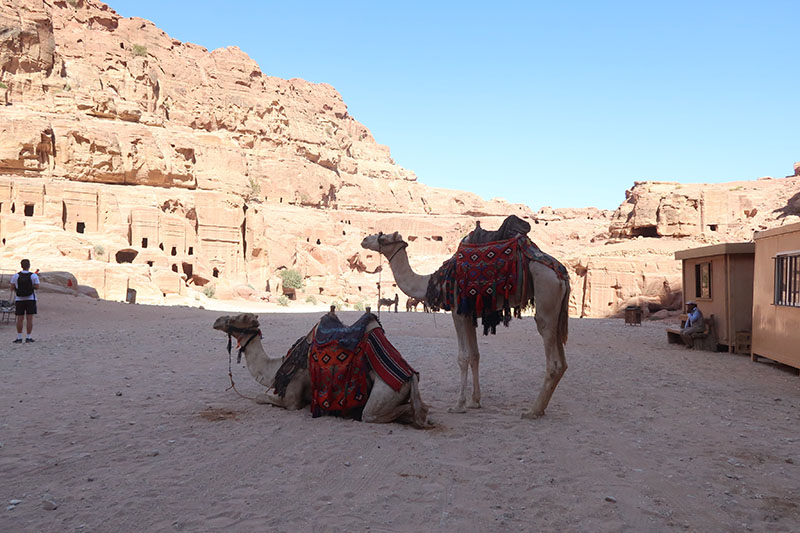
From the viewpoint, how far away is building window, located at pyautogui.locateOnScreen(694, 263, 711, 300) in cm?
1591

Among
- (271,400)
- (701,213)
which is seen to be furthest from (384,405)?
(701,213)

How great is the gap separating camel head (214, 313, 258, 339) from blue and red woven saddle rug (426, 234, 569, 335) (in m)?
2.51

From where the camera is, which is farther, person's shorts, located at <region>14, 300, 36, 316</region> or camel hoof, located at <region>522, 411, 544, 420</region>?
person's shorts, located at <region>14, 300, 36, 316</region>

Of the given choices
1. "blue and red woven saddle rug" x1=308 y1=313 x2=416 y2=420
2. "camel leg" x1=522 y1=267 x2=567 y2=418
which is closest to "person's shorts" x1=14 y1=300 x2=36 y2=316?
"blue and red woven saddle rug" x1=308 y1=313 x2=416 y2=420

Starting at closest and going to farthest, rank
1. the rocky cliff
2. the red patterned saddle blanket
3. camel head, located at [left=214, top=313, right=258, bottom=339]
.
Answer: the red patterned saddle blanket < camel head, located at [left=214, top=313, right=258, bottom=339] < the rocky cliff

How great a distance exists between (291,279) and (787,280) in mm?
47651

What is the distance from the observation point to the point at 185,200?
4941 cm

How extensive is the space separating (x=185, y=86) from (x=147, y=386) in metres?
92.6

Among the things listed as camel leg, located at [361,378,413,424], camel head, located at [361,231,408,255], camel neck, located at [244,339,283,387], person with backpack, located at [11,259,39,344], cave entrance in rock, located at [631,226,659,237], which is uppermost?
cave entrance in rock, located at [631,226,659,237]

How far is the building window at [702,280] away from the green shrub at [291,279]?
42352mm

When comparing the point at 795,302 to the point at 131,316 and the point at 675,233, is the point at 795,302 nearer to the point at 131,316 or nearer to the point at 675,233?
the point at 131,316

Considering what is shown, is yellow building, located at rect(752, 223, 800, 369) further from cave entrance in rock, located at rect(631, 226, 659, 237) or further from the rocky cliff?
cave entrance in rock, located at rect(631, 226, 659, 237)

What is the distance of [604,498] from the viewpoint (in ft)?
13.9

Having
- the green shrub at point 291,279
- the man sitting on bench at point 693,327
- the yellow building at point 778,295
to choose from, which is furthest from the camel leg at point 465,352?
Answer: the green shrub at point 291,279
